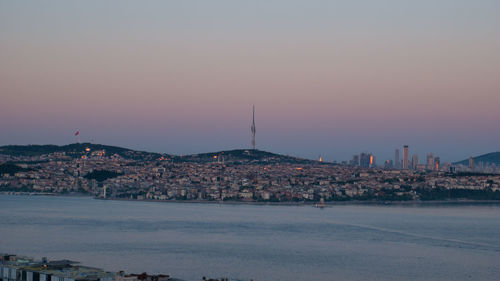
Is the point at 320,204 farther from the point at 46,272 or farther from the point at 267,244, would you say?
the point at 46,272

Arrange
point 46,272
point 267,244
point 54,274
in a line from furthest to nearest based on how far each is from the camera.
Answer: point 267,244, point 46,272, point 54,274

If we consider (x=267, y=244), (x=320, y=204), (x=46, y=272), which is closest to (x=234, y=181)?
(x=320, y=204)

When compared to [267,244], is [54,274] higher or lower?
higher

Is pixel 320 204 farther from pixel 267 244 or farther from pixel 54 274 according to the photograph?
pixel 54 274

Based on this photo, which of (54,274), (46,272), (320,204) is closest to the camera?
(54,274)

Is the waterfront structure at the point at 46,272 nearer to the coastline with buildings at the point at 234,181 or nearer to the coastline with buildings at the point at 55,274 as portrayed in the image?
the coastline with buildings at the point at 55,274

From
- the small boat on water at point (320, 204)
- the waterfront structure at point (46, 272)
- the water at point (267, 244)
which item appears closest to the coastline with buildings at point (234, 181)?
the small boat on water at point (320, 204)

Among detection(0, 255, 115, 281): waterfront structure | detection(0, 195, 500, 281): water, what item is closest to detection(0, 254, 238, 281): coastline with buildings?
detection(0, 255, 115, 281): waterfront structure

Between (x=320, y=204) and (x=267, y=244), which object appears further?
(x=320, y=204)

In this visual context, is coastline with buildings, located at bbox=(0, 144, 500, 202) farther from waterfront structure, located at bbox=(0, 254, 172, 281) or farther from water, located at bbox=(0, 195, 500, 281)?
waterfront structure, located at bbox=(0, 254, 172, 281)

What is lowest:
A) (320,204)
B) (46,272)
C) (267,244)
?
(267,244)
